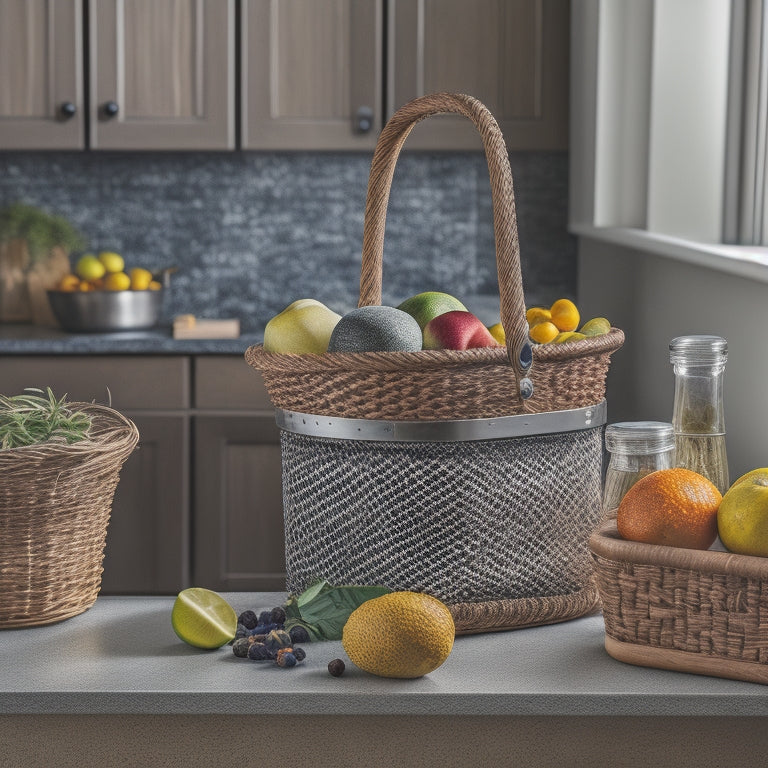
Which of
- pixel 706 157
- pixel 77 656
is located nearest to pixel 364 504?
pixel 77 656

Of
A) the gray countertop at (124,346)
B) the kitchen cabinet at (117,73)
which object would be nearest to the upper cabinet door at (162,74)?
the kitchen cabinet at (117,73)

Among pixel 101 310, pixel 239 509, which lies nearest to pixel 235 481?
pixel 239 509

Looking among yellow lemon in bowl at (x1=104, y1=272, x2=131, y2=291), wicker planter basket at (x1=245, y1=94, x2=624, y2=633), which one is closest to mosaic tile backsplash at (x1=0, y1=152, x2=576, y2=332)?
yellow lemon in bowl at (x1=104, y1=272, x2=131, y2=291)

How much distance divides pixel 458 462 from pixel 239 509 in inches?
75.7

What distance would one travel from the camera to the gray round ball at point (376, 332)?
96 centimetres

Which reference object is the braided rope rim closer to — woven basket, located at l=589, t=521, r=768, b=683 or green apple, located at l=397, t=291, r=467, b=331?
woven basket, located at l=589, t=521, r=768, b=683

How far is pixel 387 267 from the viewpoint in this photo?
11.0ft

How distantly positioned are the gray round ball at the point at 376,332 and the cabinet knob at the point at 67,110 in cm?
223

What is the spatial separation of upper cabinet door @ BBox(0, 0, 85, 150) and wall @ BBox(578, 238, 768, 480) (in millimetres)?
1544

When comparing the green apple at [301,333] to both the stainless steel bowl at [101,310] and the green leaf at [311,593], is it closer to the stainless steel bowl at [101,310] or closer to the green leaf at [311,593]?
the green leaf at [311,593]

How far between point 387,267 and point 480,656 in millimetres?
2514

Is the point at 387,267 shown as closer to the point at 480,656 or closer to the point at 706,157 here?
the point at 706,157

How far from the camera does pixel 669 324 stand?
2.18 m

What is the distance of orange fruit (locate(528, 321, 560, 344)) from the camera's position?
1078mm
